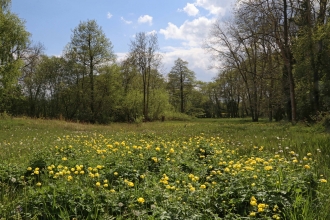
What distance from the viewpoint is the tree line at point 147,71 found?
1980cm

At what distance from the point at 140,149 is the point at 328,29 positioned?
1757 centimetres

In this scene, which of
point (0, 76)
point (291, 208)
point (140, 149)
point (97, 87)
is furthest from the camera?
point (97, 87)

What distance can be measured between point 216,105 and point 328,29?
66266 mm

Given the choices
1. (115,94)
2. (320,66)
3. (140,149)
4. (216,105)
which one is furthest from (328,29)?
(216,105)

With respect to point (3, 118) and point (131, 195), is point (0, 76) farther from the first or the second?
point (131, 195)

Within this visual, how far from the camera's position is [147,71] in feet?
152

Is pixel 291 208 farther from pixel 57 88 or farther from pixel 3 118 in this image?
pixel 57 88

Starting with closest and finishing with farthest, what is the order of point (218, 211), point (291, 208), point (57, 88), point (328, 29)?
point (291, 208), point (218, 211), point (328, 29), point (57, 88)

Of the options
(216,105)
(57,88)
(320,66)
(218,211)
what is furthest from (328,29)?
(216,105)

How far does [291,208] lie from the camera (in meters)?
2.91

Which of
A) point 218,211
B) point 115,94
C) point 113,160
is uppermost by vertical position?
point 115,94

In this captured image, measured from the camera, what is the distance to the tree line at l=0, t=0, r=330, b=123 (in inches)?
779

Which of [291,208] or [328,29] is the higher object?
[328,29]

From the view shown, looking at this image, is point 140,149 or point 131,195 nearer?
point 131,195
